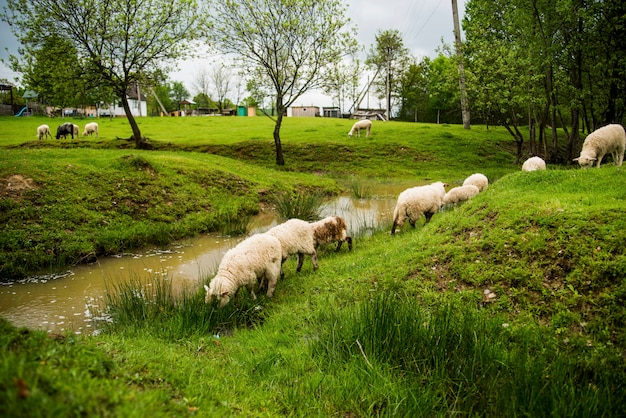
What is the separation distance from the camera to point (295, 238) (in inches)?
352

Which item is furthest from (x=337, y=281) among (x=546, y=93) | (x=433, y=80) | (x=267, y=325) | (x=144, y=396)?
(x=433, y=80)

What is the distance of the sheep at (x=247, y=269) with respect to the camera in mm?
6809

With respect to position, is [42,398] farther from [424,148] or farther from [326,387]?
[424,148]

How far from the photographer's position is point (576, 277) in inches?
225

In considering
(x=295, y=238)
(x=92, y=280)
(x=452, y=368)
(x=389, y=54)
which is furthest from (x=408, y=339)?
(x=389, y=54)

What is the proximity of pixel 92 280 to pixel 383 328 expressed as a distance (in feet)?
23.6

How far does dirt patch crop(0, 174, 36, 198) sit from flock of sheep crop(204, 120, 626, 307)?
27.0 feet

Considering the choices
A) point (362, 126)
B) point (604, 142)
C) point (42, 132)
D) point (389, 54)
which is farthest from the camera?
point (389, 54)

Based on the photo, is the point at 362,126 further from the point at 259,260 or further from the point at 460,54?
the point at 259,260

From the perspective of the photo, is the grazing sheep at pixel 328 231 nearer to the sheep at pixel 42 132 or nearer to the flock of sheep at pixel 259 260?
the flock of sheep at pixel 259 260

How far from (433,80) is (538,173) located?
5964cm

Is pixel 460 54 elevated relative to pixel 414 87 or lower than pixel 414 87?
lower

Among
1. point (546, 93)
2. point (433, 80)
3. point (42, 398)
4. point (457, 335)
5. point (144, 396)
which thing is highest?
point (433, 80)

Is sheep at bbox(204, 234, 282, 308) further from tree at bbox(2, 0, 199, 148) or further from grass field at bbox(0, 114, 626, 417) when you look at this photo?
tree at bbox(2, 0, 199, 148)
